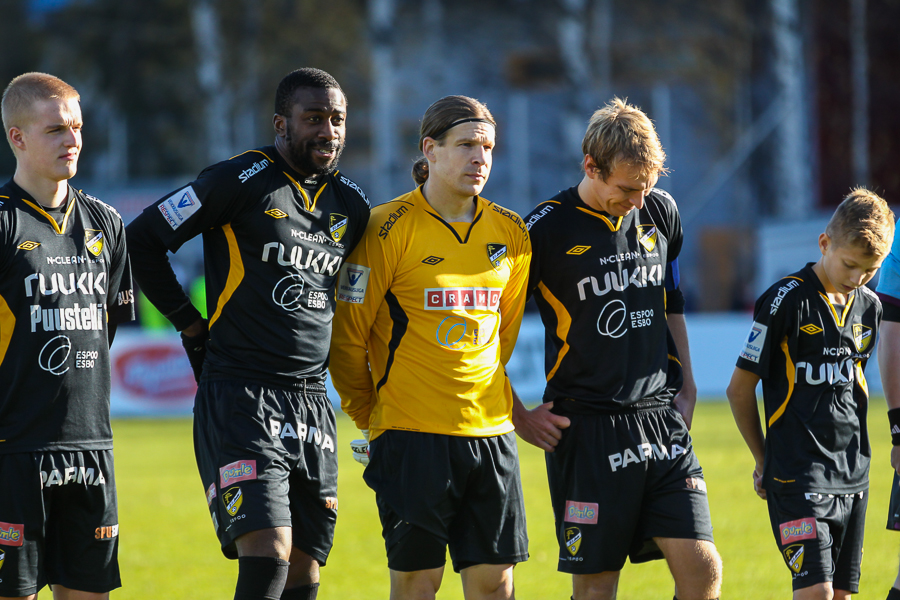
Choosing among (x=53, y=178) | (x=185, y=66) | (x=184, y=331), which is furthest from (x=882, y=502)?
(x=185, y=66)

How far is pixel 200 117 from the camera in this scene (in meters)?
32.3

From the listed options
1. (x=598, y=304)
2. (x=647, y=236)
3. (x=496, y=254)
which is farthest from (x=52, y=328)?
(x=647, y=236)

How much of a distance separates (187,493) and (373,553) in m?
3.38

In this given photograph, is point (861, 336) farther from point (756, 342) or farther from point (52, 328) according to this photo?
point (52, 328)

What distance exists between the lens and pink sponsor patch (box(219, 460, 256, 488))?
13.2 feet

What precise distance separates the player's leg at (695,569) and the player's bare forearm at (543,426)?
2.09 ft

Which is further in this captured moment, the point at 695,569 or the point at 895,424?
the point at 895,424

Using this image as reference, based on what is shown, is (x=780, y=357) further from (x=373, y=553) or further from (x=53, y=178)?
(x=373, y=553)

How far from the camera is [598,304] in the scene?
14.3 ft

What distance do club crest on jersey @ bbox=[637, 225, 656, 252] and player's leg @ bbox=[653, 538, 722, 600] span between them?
1.26m

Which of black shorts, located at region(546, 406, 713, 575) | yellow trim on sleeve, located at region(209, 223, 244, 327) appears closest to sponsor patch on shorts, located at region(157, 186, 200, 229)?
yellow trim on sleeve, located at region(209, 223, 244, 327)

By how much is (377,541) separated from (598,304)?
4.11m

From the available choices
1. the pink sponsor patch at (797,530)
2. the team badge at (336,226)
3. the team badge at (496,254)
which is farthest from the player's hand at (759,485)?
the team badge at (336,226)

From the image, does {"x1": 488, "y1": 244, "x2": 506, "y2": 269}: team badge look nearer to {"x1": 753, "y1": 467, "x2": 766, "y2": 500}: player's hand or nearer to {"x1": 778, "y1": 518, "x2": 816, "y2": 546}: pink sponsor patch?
{"x1": 753, "y1": 467, "x2": 766, "y2": 500}: player's hand
